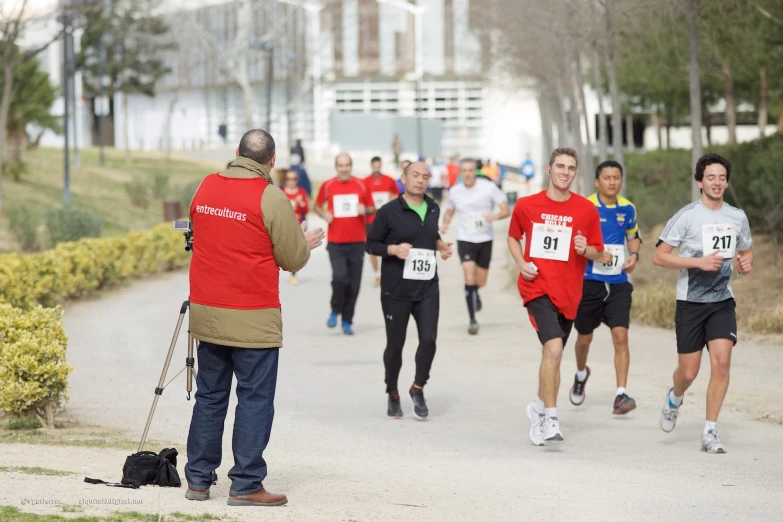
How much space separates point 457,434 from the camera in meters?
8.88

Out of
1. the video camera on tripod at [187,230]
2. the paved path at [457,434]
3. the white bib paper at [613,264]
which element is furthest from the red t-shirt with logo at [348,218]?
the video camera on tripod at [187,230]

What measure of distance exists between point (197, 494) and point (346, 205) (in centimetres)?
857

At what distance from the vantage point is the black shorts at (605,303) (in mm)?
9453

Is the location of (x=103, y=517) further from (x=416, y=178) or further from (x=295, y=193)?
(x=295, y=193)

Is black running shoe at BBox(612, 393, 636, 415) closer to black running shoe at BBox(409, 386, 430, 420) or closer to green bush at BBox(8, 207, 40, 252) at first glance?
black running shoe at BBox(409, 386, 430, 420)

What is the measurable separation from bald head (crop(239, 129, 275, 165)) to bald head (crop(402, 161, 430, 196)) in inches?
133

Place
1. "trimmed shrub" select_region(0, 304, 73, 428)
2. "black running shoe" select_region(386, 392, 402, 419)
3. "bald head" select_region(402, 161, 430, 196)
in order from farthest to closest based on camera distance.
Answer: "black running shoe" select_region(386, 392, 402, 419) → "bald head" select_region(402, 161, 430, 196) → "trimmed shrub" select_region(0, 304, 73, 428)

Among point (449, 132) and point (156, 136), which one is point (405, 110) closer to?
point (449, 132)

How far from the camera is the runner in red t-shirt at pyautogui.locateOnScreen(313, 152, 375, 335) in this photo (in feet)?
47.4

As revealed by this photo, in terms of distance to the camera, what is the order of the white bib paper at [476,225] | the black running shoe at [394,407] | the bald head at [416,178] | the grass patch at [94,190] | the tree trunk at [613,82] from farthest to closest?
the grass patch at [94,190]
the tree trunk at [613,82]
the white bib paper at [476,225]
the black running shoe at [394,407]
the bald head at [416,178]

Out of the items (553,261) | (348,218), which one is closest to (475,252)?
(348,218)

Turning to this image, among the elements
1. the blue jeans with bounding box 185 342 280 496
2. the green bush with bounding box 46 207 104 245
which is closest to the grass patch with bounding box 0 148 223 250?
the green bush with bounding box 46 207 104 245

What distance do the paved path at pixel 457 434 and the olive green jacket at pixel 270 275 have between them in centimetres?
78

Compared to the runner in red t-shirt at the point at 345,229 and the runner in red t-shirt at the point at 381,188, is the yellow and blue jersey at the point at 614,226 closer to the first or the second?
the runner in red t-shirt at the point at 345,229
